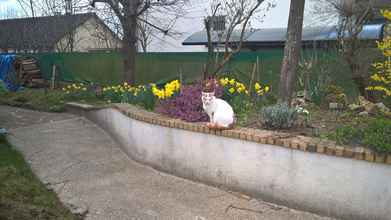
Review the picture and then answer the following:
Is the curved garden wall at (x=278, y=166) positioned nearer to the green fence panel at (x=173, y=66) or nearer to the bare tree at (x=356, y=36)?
the green fence panel at (x=173, y=66)

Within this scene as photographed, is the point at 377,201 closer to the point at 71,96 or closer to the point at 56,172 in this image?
the point at 56,172

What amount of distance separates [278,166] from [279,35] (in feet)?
32.8

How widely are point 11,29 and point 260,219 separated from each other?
22140mm

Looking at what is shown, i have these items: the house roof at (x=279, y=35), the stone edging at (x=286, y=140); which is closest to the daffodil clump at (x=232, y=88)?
the stone edging at (x=286, y=140)

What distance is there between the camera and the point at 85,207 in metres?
3.64

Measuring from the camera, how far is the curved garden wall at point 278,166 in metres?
3.08

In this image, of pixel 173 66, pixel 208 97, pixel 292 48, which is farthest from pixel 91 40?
pixel 208 97

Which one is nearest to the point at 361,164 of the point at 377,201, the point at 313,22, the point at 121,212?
the point at 377,201

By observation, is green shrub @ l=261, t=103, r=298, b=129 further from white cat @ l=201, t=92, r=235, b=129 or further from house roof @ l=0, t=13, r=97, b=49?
house roof @ l=0, t=13, r=97, b=49

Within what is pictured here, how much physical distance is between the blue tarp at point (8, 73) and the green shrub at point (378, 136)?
12729 mm

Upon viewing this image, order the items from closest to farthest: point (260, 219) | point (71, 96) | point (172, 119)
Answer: point (260, 219) < point (172, 119) < point (71, 96)

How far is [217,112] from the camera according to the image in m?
3.96

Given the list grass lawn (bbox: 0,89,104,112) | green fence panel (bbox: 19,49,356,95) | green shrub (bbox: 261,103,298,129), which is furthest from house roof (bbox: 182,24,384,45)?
grass lawn (bbox: 0,89,104,112)

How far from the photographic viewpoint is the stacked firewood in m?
13.5
